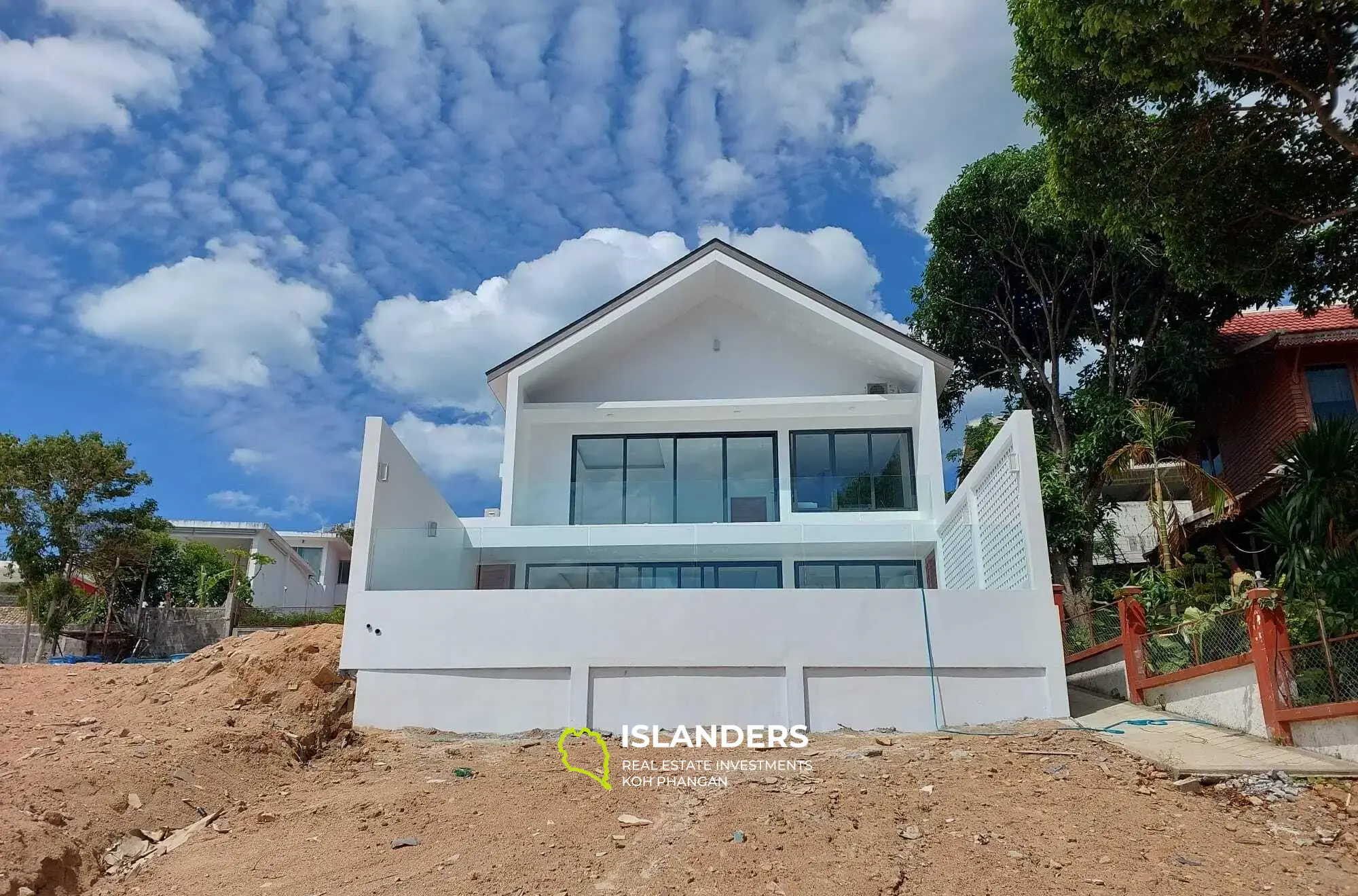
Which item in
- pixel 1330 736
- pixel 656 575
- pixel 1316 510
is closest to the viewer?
pixel 1330 736

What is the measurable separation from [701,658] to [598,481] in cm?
527

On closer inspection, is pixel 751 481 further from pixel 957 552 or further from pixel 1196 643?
pixel 1196 643

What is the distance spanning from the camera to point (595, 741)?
9453 mm

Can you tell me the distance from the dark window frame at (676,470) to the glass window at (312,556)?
23856mm

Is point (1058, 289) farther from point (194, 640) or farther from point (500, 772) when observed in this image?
point (194, 640)

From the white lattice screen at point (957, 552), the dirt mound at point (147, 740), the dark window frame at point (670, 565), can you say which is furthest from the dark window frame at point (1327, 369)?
the dirt mound at point (147, 740)

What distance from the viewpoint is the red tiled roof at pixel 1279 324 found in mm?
16844

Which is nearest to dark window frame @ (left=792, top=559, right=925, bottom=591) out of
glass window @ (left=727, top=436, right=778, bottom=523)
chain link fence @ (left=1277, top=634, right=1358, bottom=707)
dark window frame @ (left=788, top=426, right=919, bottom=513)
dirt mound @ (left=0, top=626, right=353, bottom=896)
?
dark window frame @ (left=788, top=426, right=919, bottom=513)

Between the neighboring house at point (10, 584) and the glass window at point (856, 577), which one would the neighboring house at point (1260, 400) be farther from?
the neighboring house at point (10, 584)

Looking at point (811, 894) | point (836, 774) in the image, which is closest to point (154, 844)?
point (811, 894)

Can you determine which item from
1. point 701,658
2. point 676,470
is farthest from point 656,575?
point 676,470

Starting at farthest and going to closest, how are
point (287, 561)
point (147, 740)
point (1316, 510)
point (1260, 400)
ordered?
point (287, 561) → point (1260, 400) → point (1316, 510) → point (147, 740)

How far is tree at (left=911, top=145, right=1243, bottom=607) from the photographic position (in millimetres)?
16969

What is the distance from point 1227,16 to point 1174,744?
6722 millimetres
